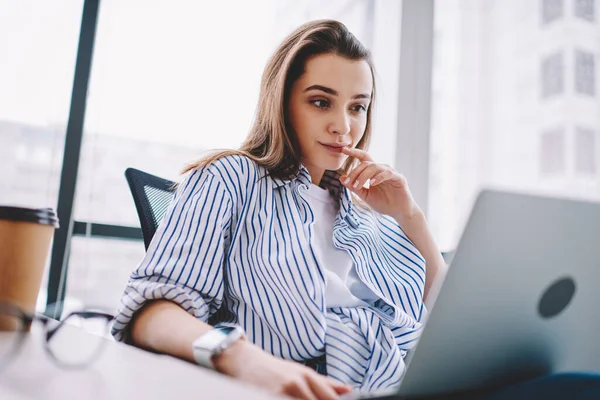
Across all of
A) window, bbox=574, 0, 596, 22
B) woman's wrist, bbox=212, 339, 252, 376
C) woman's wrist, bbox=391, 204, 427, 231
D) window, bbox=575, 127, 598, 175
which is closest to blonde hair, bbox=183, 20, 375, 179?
woman's wrist, bbox=391, 204, 427, 231

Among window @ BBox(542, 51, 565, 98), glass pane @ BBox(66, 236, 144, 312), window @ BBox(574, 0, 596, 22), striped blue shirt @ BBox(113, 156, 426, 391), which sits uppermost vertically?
window @ BBox(574, 0, 596, 22)

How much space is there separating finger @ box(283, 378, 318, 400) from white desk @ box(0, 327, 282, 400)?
0.11 m

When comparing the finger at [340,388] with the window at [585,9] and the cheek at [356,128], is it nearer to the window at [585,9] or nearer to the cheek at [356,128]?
the cheek at [356,128]

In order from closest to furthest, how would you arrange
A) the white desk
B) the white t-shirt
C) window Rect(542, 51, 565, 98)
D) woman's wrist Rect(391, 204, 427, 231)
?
the white desk < the white t-shirt < woman's wrist Rect(391, 204, 427, 231) < window Rect(542, 51, 565, 98)

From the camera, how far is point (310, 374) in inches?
20.0

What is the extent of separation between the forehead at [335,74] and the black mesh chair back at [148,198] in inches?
16.0

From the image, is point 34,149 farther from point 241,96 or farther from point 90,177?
point 241,96

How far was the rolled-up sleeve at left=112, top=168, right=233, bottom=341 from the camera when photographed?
2.68 feet

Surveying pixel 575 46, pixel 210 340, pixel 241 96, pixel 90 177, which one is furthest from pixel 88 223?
pixel 575 46

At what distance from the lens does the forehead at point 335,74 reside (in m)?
1.17

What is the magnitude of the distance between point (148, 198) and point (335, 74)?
50 centimetres

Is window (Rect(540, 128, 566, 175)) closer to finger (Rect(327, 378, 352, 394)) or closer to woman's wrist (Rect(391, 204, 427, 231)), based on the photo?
woman's wrist (Rect(391, 204, 427, 231))

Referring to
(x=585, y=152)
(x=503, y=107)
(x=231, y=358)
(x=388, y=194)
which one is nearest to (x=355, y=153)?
(x=388, y=194)

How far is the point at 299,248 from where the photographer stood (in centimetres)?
100
